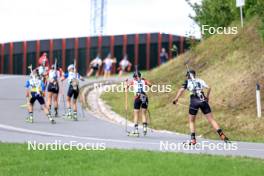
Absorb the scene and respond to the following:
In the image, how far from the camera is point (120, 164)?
13688 mm

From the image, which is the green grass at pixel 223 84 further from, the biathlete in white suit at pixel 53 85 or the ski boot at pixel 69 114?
the biathlete in white suit at pixel 53 85

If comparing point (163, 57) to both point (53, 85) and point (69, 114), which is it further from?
point (69, 114)

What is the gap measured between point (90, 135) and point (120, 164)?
262 inches

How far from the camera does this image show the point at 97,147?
16.7 metres

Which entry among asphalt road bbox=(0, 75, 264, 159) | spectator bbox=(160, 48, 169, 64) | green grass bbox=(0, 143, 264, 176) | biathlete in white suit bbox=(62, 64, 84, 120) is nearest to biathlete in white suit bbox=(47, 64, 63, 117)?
biathlete in white suit bbox=(62, 64, 84, 120)

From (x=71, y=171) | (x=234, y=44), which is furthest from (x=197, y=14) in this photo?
(x=71, y=171)

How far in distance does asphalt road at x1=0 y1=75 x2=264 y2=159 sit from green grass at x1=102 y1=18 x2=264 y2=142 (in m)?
1.65

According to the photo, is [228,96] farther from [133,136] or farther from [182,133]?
[133,136]

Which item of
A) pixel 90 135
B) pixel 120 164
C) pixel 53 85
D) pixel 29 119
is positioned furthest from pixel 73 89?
pixel 120 164

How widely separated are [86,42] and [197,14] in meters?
14.8

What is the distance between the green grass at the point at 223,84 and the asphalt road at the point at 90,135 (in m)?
1.65

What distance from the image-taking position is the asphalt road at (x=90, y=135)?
16.9 meters

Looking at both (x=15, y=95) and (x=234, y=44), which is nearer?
(x=234, y=44)

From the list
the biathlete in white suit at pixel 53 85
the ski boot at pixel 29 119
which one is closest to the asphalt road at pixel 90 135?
the ski boot at pixel 29 119
